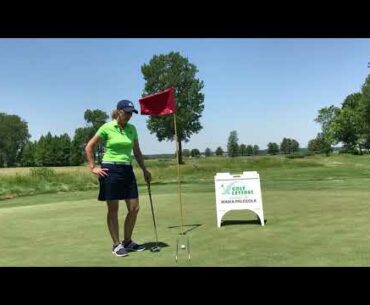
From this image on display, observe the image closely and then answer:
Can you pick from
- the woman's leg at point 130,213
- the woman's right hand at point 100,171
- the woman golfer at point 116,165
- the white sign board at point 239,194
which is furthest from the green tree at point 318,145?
the woman's right hand at point 100,171

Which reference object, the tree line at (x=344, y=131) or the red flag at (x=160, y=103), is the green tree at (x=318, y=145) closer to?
the tree line at (x=344, y=131)

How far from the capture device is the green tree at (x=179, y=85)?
152 ft

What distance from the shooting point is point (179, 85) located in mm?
46344

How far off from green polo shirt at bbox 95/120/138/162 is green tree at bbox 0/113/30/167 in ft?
222

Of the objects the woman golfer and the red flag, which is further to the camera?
the red flag

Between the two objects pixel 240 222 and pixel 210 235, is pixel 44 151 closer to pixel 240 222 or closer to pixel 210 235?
pixel 240 222

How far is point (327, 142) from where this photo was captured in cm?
8356

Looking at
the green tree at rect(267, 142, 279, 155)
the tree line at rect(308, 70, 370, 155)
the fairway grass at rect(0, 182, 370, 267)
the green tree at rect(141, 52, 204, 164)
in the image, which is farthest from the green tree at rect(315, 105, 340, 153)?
the fairway grass at rect(0, 182, 370, 267)

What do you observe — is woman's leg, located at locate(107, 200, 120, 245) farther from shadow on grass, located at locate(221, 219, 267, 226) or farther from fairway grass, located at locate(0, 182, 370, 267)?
shadow on grass, located at locate(221, 219, 267, 226)

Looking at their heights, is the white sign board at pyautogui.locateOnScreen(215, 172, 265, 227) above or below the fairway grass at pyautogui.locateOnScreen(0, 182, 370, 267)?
Result: above

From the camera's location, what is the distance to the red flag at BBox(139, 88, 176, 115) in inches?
280

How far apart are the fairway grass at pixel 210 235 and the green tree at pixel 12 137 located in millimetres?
63847
